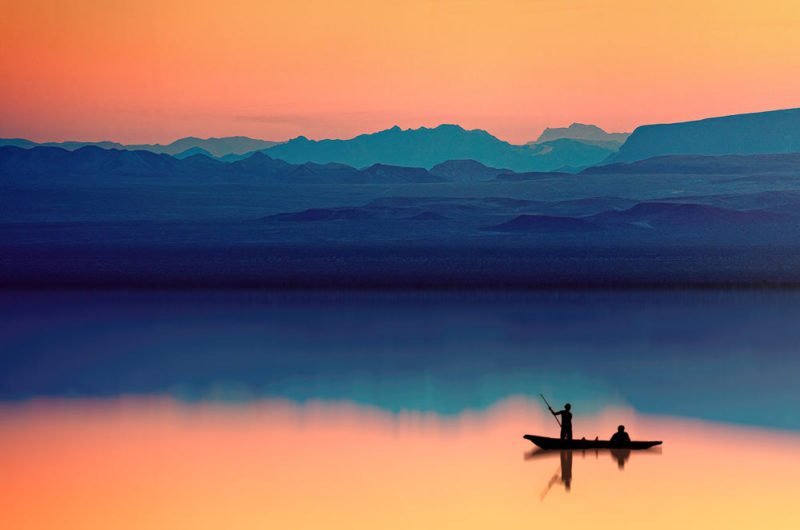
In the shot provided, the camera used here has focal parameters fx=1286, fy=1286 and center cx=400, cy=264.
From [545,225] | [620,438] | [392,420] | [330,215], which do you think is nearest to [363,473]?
[620,438]

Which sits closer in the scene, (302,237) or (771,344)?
(771,344)

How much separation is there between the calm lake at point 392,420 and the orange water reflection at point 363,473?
0.05 m

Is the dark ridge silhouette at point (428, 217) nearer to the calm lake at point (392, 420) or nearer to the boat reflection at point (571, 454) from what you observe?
the calm lake at point (392, 420)

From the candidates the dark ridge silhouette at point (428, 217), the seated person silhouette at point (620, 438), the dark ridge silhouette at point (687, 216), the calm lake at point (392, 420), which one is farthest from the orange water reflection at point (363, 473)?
the dark ridge silhouette at point (428, 217)

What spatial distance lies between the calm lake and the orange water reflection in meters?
0.05

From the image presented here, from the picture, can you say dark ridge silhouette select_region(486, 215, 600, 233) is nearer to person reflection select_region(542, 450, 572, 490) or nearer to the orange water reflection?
the orange water reflection

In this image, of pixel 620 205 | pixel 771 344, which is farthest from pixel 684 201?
pixel 771 344

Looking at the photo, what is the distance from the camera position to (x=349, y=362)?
3000cm

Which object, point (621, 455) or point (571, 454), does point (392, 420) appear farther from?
point (621, 455)

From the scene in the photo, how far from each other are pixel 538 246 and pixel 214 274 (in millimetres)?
72536

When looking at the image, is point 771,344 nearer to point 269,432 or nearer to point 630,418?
point 630,418

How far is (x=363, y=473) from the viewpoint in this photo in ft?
56.2

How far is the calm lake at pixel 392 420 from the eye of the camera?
15266mm

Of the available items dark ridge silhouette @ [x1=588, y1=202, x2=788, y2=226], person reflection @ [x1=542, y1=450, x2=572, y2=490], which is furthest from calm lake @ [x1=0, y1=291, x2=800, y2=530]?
dark ridge silhouette @ [x1=588, y1=202, x2=788, y2=226]
